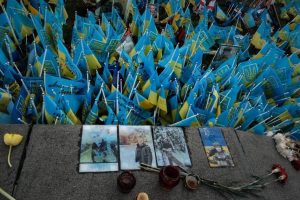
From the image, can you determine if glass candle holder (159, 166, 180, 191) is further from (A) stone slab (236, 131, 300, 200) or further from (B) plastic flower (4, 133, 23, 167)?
Answer: (B) plastic flower (4, 133, 23, 167)

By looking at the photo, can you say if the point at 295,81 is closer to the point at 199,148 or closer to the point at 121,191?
the point at 199,148

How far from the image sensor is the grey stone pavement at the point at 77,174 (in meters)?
3.45

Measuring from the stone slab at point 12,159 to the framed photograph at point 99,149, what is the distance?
706 mm

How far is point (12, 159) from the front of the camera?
3598 mm

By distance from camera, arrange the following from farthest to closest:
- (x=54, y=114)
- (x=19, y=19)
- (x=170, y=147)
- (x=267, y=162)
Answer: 1. (x=19, y=19)
2. (x=267, y=162)
3. (x=54, y=114)
4. (x=170, y=147)

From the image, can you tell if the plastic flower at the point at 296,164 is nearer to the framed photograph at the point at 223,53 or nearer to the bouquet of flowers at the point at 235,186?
the bouquet of flowers at the point at 235,186

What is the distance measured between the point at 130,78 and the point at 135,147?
4.39ft

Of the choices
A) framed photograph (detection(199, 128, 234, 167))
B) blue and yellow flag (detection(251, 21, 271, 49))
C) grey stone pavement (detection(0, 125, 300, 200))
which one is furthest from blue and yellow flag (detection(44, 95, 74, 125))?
blue and yellow flag (detection(251, 21, 271, 49))

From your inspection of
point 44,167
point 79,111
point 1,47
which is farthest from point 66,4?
point 44,167

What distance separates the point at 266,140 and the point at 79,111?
2.94 metres

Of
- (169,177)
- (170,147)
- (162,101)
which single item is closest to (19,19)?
(162,101)

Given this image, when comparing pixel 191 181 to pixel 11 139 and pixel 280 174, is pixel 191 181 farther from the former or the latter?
pixel 11 139

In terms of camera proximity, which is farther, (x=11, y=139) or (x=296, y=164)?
(x=296, y=164)

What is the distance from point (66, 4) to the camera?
737cm
